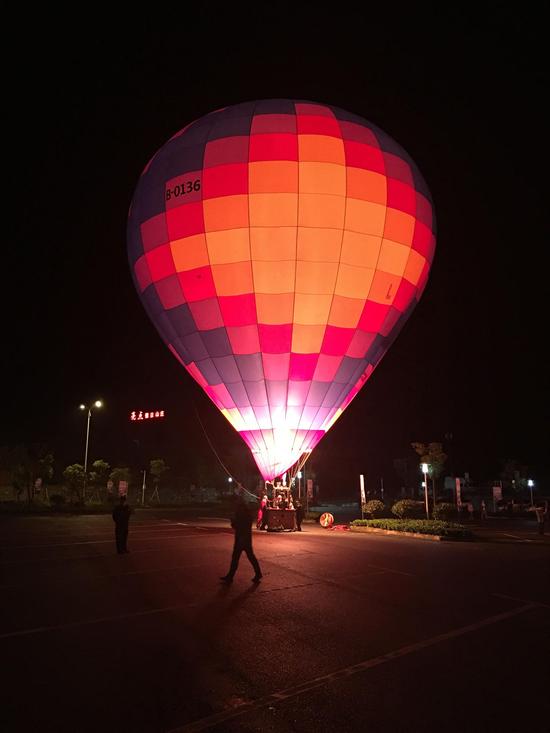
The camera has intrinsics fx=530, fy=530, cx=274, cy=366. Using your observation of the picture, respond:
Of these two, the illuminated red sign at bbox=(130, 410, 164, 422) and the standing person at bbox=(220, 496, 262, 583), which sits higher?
the illuminated red sign at bbox=(130, 410, 164, 422)

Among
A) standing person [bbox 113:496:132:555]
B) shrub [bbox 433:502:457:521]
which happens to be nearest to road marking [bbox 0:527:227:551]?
standing person [bbox 113:496:132:555]

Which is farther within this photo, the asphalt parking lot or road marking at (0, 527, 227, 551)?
road marking at (0, 527, 227, 551)

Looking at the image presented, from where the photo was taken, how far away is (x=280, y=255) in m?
17.0

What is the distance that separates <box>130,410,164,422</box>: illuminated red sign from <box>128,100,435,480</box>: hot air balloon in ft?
223

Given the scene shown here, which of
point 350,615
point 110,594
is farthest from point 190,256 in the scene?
point 350,615

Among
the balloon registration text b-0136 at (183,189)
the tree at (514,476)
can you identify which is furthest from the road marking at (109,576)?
the tree at (514,476)

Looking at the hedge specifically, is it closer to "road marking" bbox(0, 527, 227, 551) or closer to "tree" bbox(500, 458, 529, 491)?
"road marking" bbox(0, 527, 227, 551)

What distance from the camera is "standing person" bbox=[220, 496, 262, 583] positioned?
959cm

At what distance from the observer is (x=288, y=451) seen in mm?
18484

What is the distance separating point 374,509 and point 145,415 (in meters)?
66.1

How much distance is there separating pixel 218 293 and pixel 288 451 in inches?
234

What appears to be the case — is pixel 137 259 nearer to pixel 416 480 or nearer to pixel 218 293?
pixel 218 293

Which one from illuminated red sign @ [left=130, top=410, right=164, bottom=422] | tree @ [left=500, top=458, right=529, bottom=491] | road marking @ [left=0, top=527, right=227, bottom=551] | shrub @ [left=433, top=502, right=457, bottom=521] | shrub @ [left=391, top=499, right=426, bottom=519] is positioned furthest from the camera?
illuminated red sign @ [left=130, top=410, right=164, bottom=422]

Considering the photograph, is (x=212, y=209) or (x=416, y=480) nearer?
A: (x=212, y=209)
